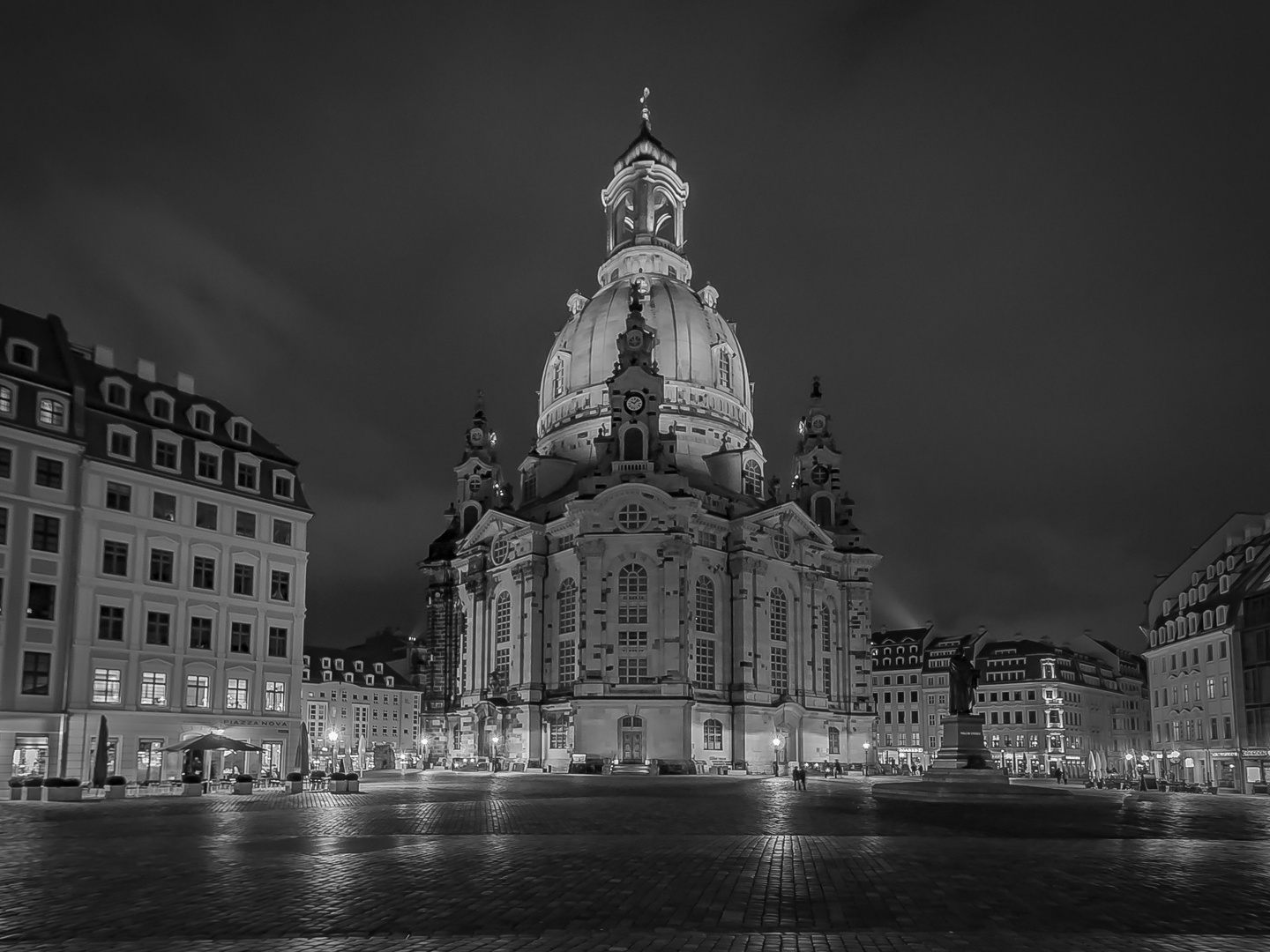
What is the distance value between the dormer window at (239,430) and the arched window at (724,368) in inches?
2984

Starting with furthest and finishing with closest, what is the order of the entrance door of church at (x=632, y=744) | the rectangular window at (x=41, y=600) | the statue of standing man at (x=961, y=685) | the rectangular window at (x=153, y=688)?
the entrance door of church at (x=632, y=744)
the rectangular window at (x=153, y=688)
the rectangular window at (x=41, y=600)
the statue of standing man at (x=961, y=685)

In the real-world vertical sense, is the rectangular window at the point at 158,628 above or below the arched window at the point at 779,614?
below

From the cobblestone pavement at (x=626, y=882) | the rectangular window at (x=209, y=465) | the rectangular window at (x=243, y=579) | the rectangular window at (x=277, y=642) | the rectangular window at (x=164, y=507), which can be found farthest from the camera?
the rectangular window at (x=277, y=642)

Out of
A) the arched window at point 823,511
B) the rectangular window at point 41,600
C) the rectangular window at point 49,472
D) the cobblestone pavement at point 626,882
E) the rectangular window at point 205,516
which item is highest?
the arched window at point 823,511

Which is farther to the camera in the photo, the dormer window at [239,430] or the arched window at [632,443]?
the arched window at [632,443]

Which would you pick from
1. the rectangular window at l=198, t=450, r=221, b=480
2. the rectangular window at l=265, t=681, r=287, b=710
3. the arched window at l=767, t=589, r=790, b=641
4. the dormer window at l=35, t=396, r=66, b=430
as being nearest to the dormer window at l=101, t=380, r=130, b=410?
the dormer window at l=35, t=396, r=66, b=430

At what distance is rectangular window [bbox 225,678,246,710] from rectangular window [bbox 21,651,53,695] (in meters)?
9.48

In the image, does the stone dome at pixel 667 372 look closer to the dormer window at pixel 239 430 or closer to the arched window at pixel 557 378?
the arched window at pixel 557 378

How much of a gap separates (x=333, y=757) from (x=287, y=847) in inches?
3623

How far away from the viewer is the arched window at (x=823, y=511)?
131 metres

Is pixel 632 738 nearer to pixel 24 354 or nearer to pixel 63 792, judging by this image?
pixel 24 354

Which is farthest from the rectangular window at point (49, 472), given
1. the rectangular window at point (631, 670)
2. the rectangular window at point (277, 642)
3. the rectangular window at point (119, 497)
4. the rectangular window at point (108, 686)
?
the rectangular window at point (631, 670)

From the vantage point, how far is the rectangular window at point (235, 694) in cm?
6041

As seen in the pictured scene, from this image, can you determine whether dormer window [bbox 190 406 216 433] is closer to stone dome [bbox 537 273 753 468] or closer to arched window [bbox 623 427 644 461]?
arched window [bbox 623 427 644 461]
